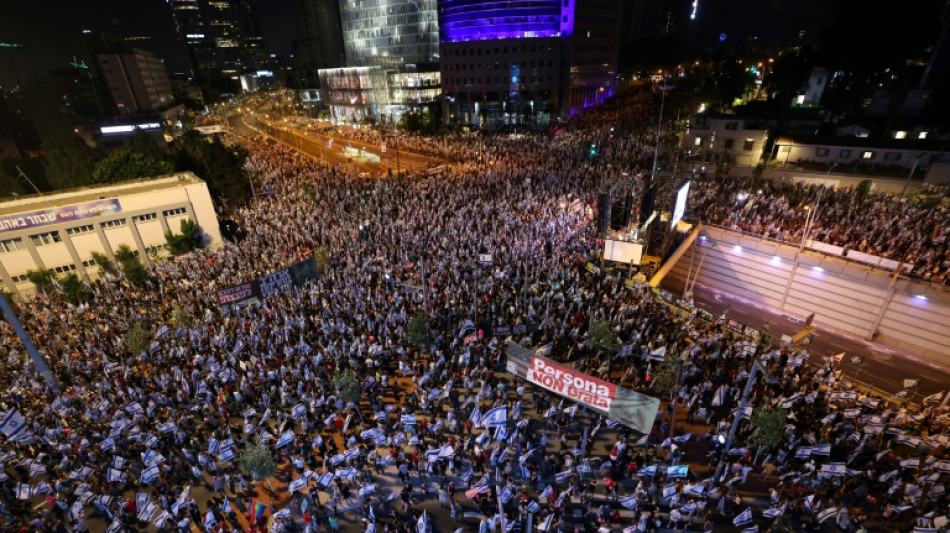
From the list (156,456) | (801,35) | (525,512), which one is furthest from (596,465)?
(801,35)

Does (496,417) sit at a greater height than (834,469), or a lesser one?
greater

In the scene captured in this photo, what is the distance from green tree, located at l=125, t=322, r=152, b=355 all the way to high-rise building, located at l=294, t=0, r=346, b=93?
467 ft

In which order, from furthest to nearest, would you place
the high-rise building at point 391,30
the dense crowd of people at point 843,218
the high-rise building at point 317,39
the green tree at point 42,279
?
the high-rise building at point 317,39
the high-rise building at point 391,30
the green tree at point 42,279
the dense crowd of people at point 843,218

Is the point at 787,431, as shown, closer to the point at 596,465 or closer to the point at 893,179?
the point at 596,465

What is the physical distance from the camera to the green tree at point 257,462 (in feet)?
45.8

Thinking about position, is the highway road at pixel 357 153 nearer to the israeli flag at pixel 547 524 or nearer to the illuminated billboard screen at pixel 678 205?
the illuminated billboard screen at pixel 678 205

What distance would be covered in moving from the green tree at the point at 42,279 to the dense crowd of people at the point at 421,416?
4.76 m

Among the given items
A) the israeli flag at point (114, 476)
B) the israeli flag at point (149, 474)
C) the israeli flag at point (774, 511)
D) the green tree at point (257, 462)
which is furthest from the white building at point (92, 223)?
the israeli flag at point (774, 511)

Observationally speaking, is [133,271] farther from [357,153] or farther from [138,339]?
[357,153]

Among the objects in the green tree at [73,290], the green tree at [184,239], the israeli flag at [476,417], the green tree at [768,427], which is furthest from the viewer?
the green tree at [184,239]

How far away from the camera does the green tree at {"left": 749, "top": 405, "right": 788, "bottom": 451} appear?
14.2 meters

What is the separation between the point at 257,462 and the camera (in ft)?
45.9

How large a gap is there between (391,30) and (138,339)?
113951mm

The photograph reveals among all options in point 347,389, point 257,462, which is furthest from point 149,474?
point 347,389
